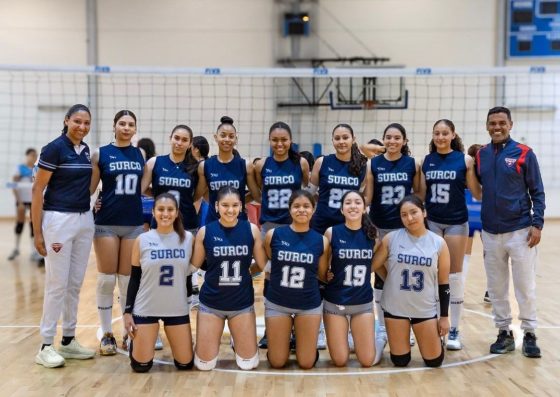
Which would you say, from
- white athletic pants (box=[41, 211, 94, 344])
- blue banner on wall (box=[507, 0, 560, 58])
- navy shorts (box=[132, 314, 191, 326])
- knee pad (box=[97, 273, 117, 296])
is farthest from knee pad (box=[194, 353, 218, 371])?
blue banner on wall (box=[507, 0, 560, 58])

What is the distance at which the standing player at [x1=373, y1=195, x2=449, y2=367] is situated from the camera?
5.06 meters

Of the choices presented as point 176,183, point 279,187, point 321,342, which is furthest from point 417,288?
point 176,183

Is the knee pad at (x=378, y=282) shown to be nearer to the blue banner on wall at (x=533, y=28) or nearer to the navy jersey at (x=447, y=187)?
the navy jersey at (x=447, y=187)

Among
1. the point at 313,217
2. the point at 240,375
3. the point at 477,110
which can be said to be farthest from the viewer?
the point at 477,110

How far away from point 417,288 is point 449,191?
0.93m

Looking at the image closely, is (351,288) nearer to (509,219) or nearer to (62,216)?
(509,219)

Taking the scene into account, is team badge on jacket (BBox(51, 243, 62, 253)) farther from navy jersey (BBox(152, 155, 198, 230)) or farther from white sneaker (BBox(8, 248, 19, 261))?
white sneaker (BBox(8, 248, 19, 261))

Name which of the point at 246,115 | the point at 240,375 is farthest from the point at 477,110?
the point at 240,375

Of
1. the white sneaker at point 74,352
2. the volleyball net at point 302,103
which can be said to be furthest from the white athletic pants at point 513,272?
the volleyball net at point 302,103

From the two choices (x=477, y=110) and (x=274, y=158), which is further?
(x=477, y=110)

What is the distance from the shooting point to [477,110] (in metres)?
16.3

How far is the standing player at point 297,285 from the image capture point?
16.5 feet

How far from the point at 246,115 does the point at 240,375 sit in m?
12.1

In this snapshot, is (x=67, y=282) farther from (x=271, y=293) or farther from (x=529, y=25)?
(x=529, y=25)
